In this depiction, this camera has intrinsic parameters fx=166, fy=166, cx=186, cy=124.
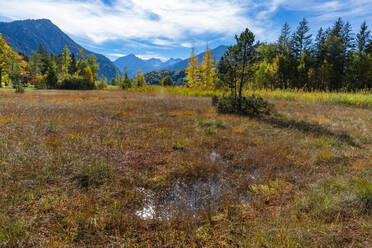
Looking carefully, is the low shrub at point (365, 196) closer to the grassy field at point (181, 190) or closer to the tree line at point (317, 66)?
the grassy field at point (181, 190)

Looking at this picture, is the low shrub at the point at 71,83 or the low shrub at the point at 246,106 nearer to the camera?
the low shrub at the point at 246,106

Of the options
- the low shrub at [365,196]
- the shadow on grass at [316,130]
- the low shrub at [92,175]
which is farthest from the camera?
the shadow on grass at [316,130]

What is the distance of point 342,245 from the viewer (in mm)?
1872

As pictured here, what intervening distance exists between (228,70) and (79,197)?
30.7ft

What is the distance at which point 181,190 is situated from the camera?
10.1 feet

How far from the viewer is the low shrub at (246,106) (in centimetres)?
953

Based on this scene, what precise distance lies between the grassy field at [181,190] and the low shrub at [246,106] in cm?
429

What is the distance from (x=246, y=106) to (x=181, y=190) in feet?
25.8

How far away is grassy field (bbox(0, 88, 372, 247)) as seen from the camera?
6.56 ft

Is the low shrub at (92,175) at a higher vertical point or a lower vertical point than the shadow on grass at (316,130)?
lower

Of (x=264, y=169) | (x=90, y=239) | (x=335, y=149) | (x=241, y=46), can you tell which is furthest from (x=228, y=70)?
(x=90, y=239)

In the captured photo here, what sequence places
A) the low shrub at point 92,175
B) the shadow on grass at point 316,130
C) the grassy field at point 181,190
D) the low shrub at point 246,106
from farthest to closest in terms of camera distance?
the low shrub at point 246,106 → the shadow on grass at point 316,130 → the low shrub at point 92,175 → the grassy field at point 181,190

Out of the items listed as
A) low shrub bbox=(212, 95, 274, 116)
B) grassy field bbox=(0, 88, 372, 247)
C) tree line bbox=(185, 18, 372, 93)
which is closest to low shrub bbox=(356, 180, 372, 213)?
grassy field bbox=(0, 88, 372, 247)

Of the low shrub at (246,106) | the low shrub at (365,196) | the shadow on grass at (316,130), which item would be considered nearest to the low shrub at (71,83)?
the low shrub at (246,106)
